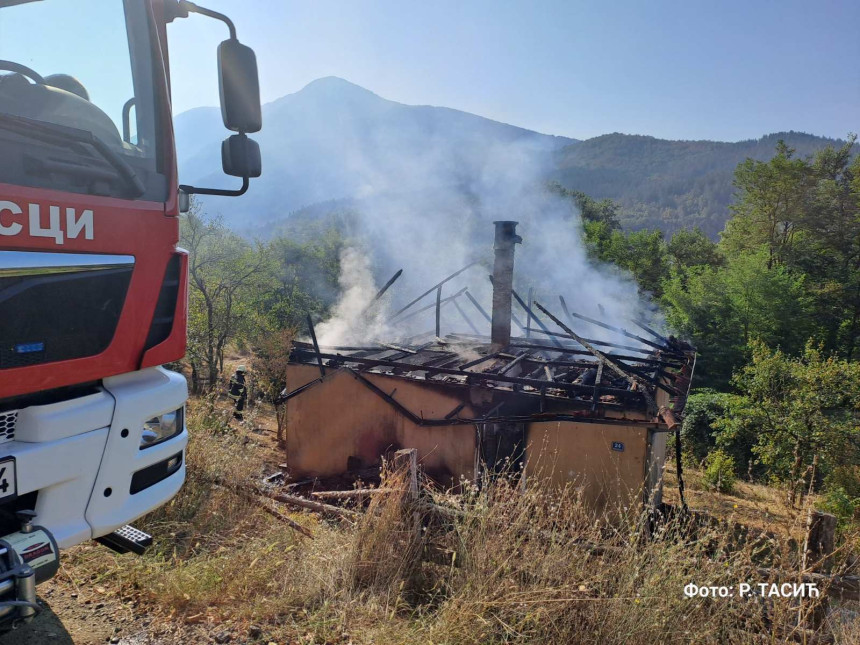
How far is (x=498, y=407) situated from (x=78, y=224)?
25.8 ft

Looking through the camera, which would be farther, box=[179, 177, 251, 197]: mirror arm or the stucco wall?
the stucco wall

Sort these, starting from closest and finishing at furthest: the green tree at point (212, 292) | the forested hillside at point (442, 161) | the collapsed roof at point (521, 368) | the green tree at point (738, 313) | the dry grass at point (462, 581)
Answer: the dry grass at point (462, 581), the collapsed roof at point (521, 368), the green tree at point (212, 292), the green tree at point (738, 313), the forested hillside at point (442, 161)

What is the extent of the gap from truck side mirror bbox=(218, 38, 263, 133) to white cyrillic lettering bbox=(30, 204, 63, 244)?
41.7 inches

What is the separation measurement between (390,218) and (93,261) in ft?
112

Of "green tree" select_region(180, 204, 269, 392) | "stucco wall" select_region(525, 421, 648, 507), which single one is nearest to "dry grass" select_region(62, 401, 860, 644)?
"stucco wall" select_region(525, 421, 648, 507)

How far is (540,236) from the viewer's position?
2953 cm

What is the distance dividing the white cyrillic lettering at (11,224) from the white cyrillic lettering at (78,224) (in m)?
0.18

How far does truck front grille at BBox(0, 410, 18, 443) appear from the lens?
2.03 metres

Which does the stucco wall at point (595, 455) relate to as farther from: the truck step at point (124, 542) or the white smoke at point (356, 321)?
the truck step at point (124, 542)

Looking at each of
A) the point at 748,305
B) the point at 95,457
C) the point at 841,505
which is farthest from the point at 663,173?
the point at 95,457

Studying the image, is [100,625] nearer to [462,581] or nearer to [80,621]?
[80,621]

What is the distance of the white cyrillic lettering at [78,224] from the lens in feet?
7.25

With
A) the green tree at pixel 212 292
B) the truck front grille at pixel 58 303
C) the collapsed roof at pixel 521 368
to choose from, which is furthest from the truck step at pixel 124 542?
the green tree at pixel 212 292

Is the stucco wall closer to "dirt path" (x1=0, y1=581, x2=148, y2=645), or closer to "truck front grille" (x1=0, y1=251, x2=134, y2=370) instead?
"dirt path" (x1=0, y1=581, x2=148, y2=645)
